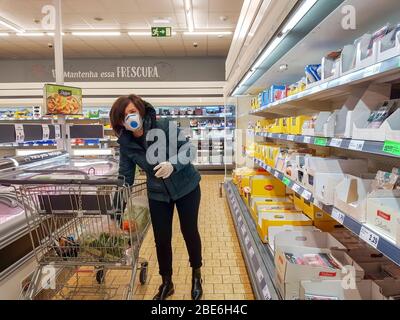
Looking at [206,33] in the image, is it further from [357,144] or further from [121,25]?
[357,144]

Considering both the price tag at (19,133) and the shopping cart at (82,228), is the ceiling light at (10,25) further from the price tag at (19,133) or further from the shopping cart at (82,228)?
the shopping cart at (82,228)

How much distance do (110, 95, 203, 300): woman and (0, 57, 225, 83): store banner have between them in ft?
24.7

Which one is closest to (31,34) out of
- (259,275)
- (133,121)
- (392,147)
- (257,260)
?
(133,121)

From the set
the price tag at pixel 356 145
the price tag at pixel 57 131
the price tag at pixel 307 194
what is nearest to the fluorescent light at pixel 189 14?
the price tag at pixel 57 131

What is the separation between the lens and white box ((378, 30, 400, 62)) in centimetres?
114

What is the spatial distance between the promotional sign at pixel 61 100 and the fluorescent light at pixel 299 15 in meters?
2.57

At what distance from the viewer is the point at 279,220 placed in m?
2.55

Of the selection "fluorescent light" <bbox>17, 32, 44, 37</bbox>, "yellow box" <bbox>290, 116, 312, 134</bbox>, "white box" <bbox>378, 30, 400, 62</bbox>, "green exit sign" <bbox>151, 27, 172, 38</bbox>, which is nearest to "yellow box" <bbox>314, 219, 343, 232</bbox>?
"yellow box" <bbox>290, 116, 312, 134</bbox>

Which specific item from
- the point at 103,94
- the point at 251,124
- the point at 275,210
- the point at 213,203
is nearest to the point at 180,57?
the point at 103,94

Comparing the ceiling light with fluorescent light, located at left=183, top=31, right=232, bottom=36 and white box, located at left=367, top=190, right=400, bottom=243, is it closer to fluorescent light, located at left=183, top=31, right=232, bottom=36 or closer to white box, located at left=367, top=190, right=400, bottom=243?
fluorescent light, located at left=183, top=31, right=232, bottom=36

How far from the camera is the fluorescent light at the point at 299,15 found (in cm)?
166

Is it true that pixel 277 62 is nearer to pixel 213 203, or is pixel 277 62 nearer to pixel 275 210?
pixel 275 210

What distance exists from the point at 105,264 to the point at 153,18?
569 cm

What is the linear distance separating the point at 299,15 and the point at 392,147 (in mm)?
1066
